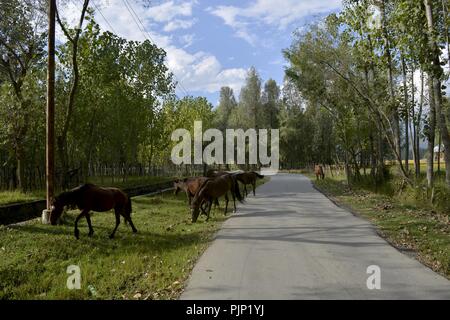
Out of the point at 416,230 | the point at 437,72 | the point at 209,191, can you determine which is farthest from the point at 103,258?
the point at 437,72

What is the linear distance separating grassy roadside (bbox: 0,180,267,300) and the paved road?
18.6 inches

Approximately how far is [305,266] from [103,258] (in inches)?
161

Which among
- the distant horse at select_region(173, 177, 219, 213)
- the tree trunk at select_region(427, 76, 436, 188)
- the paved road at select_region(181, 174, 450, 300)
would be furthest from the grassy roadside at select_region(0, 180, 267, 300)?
the tree trunk at select_region(427, 76, 436, 188)

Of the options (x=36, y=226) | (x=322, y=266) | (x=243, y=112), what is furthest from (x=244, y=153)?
(x=322, y=266)

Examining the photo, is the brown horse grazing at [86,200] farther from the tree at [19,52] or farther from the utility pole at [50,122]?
the tree at [19,52]

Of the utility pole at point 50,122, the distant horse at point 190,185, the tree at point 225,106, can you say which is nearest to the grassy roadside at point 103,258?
the utility pole at point 50,122

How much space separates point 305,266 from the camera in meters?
6.96

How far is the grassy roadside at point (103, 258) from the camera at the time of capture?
636cm

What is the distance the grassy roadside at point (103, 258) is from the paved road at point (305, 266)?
47 cm

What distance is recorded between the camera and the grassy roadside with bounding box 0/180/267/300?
636 centimetres

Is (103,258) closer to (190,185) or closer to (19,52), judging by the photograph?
(190,185)

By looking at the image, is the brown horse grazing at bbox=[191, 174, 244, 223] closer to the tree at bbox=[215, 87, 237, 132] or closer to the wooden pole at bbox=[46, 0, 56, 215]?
the wooden pole at bbox=[46, 0, 56, 215]

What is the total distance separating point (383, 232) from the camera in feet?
33.9

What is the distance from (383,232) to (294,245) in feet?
9.77
